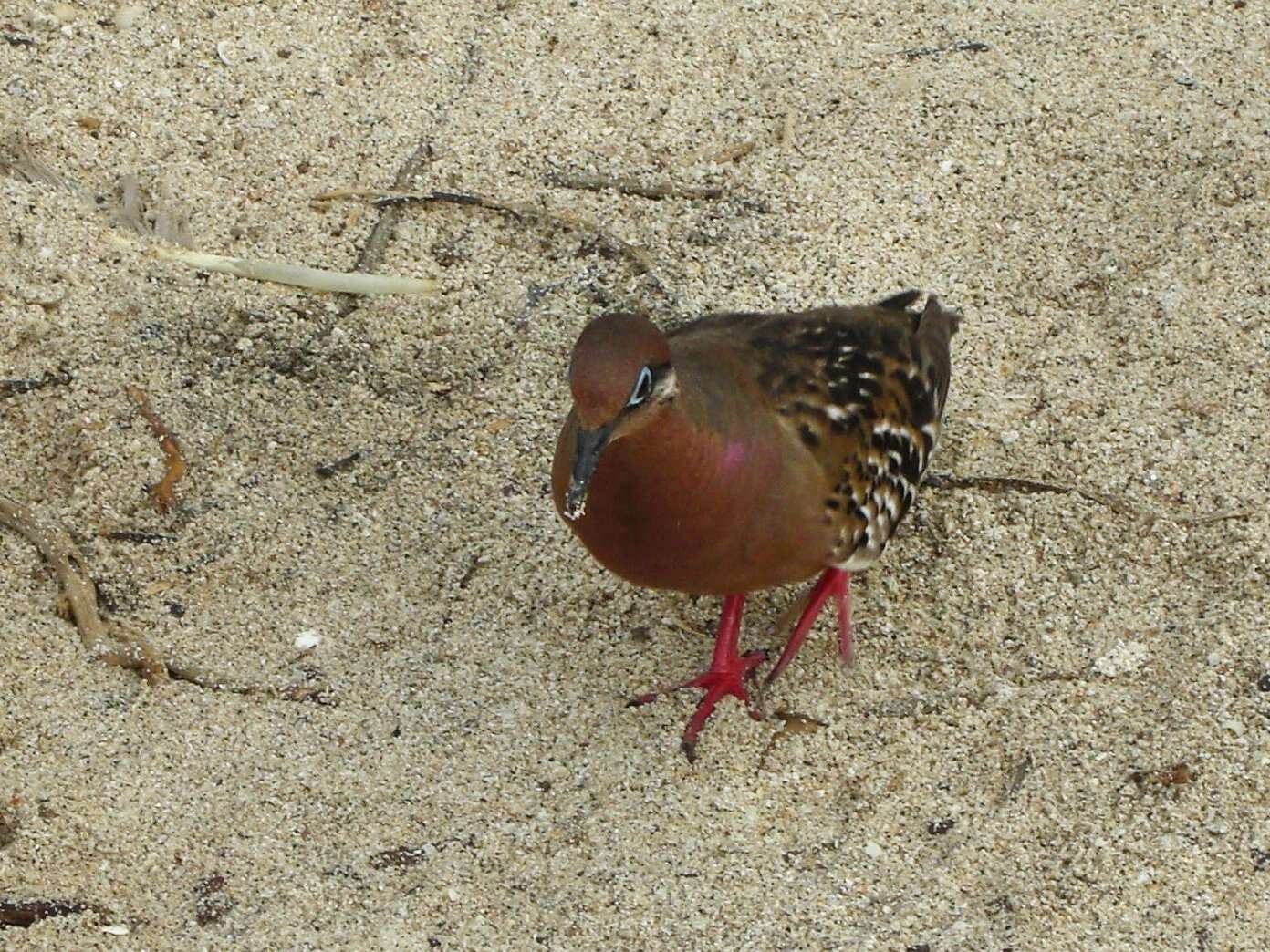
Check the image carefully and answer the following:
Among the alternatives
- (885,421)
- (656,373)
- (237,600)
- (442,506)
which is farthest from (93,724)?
(885,421)

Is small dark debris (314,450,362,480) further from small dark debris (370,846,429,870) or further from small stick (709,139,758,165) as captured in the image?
small stick (709,139,758,165)

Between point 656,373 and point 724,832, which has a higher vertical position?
point 656,373

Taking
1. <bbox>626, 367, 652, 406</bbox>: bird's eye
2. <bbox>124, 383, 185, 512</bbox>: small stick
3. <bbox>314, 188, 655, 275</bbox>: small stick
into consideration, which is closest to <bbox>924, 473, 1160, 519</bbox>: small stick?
<bbox>314, 188, 655, 275</bbox>: small stick

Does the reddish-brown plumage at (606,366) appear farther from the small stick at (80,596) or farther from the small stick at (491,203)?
the small stick at (491,203)

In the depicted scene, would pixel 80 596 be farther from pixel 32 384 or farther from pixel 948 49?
pixel 948 49

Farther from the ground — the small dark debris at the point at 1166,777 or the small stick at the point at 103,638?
the small stick at the point at 103,638

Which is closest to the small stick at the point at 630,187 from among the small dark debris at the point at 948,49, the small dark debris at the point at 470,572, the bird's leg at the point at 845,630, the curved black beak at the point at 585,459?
the small dark debris at the point at 948,49

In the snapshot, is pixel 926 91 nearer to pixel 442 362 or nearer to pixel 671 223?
pixel 671 223
